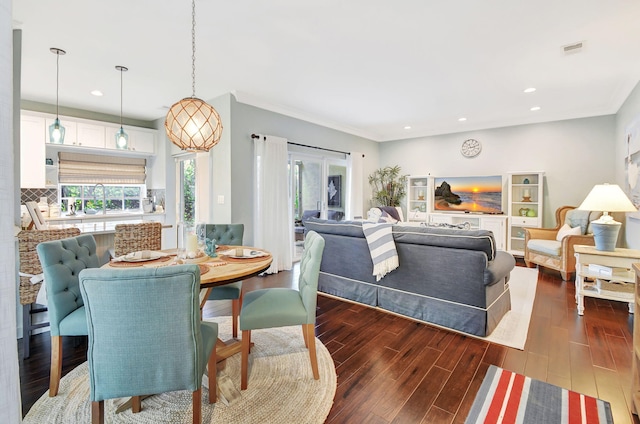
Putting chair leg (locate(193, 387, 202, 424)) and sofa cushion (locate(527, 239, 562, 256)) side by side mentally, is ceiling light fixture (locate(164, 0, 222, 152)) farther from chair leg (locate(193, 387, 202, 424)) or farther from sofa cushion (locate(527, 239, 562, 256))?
sofa cushion (locate(527, 239, 562, 256))

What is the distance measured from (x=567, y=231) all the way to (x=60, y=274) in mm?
6151

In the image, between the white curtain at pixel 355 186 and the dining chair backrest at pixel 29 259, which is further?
the white curtain at pixel 355 186

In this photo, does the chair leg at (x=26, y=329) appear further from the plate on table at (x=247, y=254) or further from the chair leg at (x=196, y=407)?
the chair leg at (x=196, y=407)

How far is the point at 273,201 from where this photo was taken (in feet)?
15.9

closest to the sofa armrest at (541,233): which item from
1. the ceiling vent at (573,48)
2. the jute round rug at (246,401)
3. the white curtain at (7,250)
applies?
the ceiling vent at (573,48)

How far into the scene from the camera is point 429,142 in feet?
23.0

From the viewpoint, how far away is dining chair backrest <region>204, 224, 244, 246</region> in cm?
308

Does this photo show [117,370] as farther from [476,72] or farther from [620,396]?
[476,72]

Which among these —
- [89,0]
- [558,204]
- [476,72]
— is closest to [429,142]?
[558,204]

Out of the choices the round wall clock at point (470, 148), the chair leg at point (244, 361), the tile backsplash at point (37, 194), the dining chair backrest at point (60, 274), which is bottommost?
the chair leg at point (244, 361)

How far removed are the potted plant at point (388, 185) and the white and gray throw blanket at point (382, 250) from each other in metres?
4.26

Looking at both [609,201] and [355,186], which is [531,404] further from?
[355,186]

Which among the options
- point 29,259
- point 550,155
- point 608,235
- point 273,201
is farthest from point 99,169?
point 550,155

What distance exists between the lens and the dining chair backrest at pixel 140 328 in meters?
1.28
